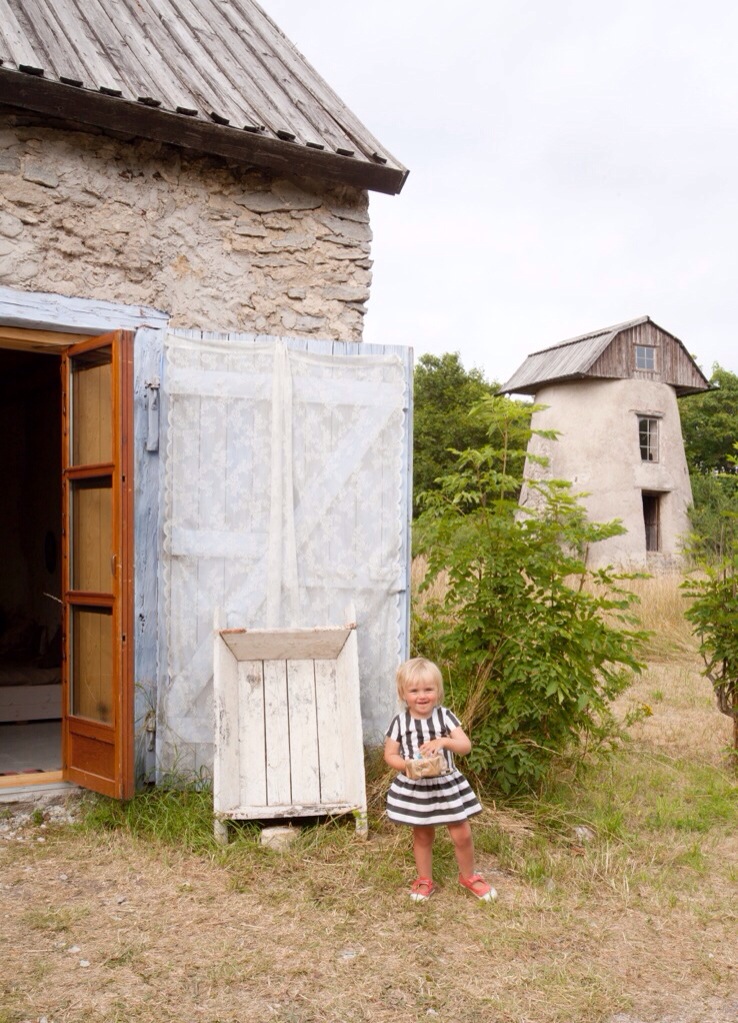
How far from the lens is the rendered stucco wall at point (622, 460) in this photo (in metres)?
21.4

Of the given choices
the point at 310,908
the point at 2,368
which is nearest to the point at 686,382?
the point at 2,368

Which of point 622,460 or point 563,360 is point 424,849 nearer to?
point 622,460

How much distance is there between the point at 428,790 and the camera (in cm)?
409

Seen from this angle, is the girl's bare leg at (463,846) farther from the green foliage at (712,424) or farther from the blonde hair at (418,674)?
the green foliage at (712,424)

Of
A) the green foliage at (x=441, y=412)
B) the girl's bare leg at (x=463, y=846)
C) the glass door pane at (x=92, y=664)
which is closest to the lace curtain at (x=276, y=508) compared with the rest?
the glass door pane at (x=92, y=664)

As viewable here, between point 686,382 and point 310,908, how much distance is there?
21.1 meters

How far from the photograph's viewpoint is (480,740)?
5004 mm

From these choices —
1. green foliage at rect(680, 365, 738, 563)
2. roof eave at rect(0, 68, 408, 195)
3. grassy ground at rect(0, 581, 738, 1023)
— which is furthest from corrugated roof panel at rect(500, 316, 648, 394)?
Answer: grassy ground at rect(0, 581, 738, 1023)

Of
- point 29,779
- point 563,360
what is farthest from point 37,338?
point 563,360

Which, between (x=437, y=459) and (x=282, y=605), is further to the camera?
(x=437, y=459)

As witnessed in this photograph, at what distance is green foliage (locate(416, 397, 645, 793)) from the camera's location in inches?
196

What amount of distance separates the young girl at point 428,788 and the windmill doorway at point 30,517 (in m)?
4.39

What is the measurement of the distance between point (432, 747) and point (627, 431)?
18.6 meters

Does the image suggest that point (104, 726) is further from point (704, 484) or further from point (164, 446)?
point (704, 484)
